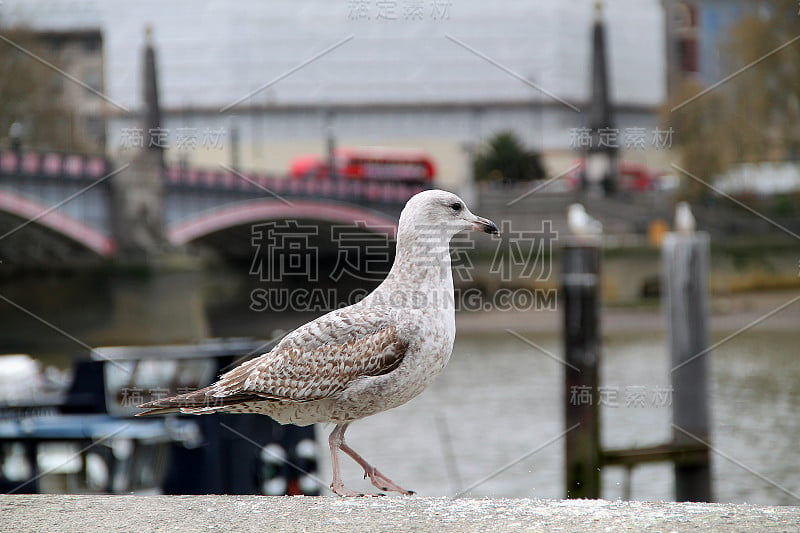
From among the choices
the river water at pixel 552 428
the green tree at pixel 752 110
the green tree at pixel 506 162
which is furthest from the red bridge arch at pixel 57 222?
the green tree at pixel 506 162

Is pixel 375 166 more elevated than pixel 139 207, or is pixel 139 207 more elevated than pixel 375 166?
pixel 375 166

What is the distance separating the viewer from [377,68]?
2611 centimetres

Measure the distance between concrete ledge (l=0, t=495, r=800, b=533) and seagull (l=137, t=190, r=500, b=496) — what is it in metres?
0.11

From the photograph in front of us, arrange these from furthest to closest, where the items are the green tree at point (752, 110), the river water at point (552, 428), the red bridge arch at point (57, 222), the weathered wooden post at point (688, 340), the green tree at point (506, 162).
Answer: the green tree at point (506, 162)
the green tree at point (752, 110)
the red bridge arch at point (57, 222)
the river water at point (552, 428)
the weathered wooden post at point (688, 340)

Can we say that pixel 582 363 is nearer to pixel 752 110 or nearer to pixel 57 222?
pixel 57 222

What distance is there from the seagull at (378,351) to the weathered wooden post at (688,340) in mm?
3142

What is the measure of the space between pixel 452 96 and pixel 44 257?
45.0 ft

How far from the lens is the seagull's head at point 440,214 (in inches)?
81.2

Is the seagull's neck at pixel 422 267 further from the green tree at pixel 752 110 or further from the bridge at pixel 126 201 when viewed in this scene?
the green tree at pixel 752 110

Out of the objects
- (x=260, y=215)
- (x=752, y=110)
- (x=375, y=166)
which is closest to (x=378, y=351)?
(x=260, y=215)

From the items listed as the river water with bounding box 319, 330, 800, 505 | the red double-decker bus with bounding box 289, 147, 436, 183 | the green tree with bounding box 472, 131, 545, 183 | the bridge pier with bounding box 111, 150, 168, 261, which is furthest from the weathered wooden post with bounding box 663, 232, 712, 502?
the green tree with bounding box 472, 131, 545, 183

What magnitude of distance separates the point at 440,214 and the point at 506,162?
21.5m

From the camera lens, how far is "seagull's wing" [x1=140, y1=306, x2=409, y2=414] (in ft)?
6.75

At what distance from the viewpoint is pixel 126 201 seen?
1395 centimetres
